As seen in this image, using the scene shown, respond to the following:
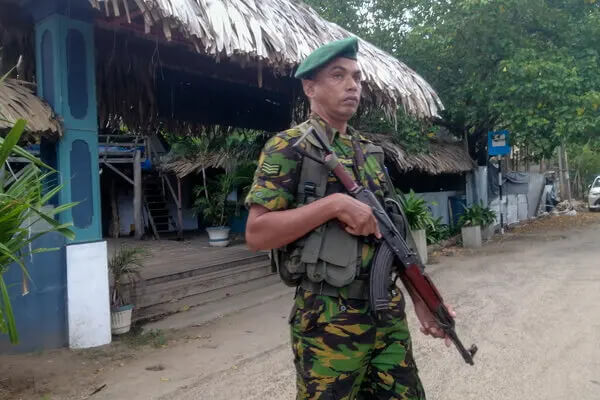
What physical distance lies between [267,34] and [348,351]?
370 cm

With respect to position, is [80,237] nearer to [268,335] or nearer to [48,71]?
[48,71]

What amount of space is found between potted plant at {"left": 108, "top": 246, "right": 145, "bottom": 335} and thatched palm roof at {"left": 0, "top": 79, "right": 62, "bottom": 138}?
1.37 meters

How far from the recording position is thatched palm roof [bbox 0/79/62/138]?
3508mm

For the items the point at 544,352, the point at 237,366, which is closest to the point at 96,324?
the point at 237,366

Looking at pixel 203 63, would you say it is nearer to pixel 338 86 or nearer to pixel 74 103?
pixel 74 103

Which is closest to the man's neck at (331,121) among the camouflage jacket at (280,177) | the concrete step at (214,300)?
the camouflage jacket at (280,177)

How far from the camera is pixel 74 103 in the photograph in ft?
13.2

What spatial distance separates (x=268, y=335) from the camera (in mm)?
4453

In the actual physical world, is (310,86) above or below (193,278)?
above

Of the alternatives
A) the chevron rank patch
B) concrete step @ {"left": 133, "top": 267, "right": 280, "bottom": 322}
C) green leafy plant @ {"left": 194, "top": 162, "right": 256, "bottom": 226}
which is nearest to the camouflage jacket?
the chevron rank patch

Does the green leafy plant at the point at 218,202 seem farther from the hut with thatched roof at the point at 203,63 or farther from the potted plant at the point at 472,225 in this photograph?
the potted plant at the point at 472,225

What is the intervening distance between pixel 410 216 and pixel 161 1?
5.40 metres

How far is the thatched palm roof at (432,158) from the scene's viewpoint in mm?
9141

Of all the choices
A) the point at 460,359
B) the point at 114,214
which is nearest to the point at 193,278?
the point at 460,359
